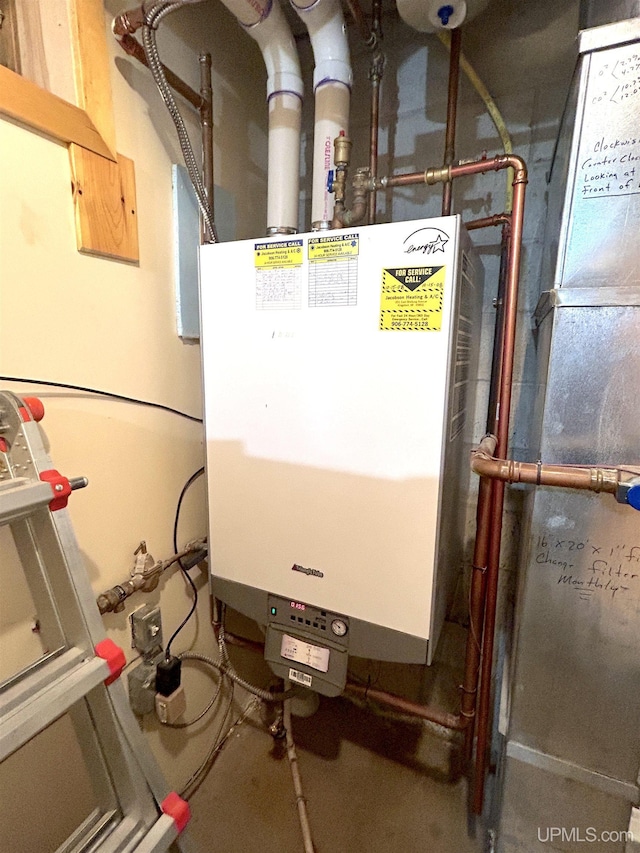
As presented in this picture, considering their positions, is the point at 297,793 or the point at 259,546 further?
the point at 297,793

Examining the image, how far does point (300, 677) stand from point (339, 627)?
19cm

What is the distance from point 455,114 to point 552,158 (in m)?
0.29

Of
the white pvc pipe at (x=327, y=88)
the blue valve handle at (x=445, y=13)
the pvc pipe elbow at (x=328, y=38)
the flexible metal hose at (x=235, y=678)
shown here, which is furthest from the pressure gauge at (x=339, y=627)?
the blue valve handle at (x=445, y=13)

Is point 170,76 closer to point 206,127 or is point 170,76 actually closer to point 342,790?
point 206,127

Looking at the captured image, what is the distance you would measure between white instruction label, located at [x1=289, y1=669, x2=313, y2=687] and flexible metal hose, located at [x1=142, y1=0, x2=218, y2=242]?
1169mm

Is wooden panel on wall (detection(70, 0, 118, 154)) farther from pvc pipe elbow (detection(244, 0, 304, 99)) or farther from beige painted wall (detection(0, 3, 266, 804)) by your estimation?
pvc pipe elbow (detection(244, 0, 304, 99))

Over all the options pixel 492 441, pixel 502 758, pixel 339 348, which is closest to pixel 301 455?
pixel 339 348

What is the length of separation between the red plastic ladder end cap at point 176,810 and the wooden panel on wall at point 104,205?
1.12 meters

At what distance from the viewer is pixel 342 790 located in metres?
1.38

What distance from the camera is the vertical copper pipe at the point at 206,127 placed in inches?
46.2

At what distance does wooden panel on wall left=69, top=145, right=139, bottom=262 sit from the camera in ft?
2.96

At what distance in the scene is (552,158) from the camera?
1.17m

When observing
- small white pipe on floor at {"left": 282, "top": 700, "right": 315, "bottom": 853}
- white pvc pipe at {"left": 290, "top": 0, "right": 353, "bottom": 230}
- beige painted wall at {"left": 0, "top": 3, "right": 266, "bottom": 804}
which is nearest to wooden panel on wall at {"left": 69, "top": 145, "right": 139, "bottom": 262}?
beige painted wall at {"left": 0, "top": 3, "right": 266, "bottom": 804}

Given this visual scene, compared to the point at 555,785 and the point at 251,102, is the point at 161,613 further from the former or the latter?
the point at 251,102
